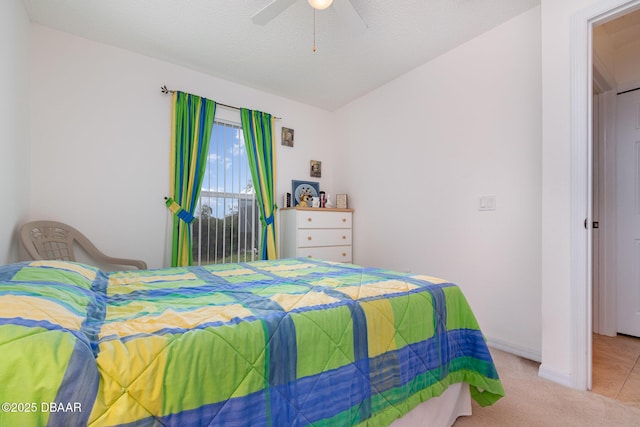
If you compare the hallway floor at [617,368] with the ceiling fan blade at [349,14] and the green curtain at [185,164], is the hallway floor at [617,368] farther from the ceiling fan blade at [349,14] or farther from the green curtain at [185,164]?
the green curtain at [185,164]

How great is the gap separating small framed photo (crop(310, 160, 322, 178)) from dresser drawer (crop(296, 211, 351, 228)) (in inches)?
28.3

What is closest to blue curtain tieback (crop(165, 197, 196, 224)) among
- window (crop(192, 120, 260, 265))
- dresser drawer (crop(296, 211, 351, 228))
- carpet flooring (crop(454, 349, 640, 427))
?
window (crop(192, 120, 260, 265))

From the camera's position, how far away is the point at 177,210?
9.95 feet

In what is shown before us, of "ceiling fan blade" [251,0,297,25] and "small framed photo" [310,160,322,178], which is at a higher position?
"ceiling fan blade" [251,0,297,25]

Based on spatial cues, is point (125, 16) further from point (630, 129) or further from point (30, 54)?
point (630, 129)

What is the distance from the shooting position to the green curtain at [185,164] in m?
3.02

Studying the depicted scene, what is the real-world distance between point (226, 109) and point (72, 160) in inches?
60.9

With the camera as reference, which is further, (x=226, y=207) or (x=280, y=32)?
(x=226, y=207)

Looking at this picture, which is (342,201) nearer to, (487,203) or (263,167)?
(263,167)

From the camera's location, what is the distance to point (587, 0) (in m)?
1.81

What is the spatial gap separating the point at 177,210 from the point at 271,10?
2.04 m

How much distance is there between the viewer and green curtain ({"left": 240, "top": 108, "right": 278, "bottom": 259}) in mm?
3533

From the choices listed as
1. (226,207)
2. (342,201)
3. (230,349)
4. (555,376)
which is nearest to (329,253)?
(342,201)

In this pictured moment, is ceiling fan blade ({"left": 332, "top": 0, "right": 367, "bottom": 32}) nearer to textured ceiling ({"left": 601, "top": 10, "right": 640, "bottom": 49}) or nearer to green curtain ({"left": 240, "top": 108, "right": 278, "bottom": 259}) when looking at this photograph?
green curtain ({"left": 240, "top": 108, "right": 278, "bottom": 259})
